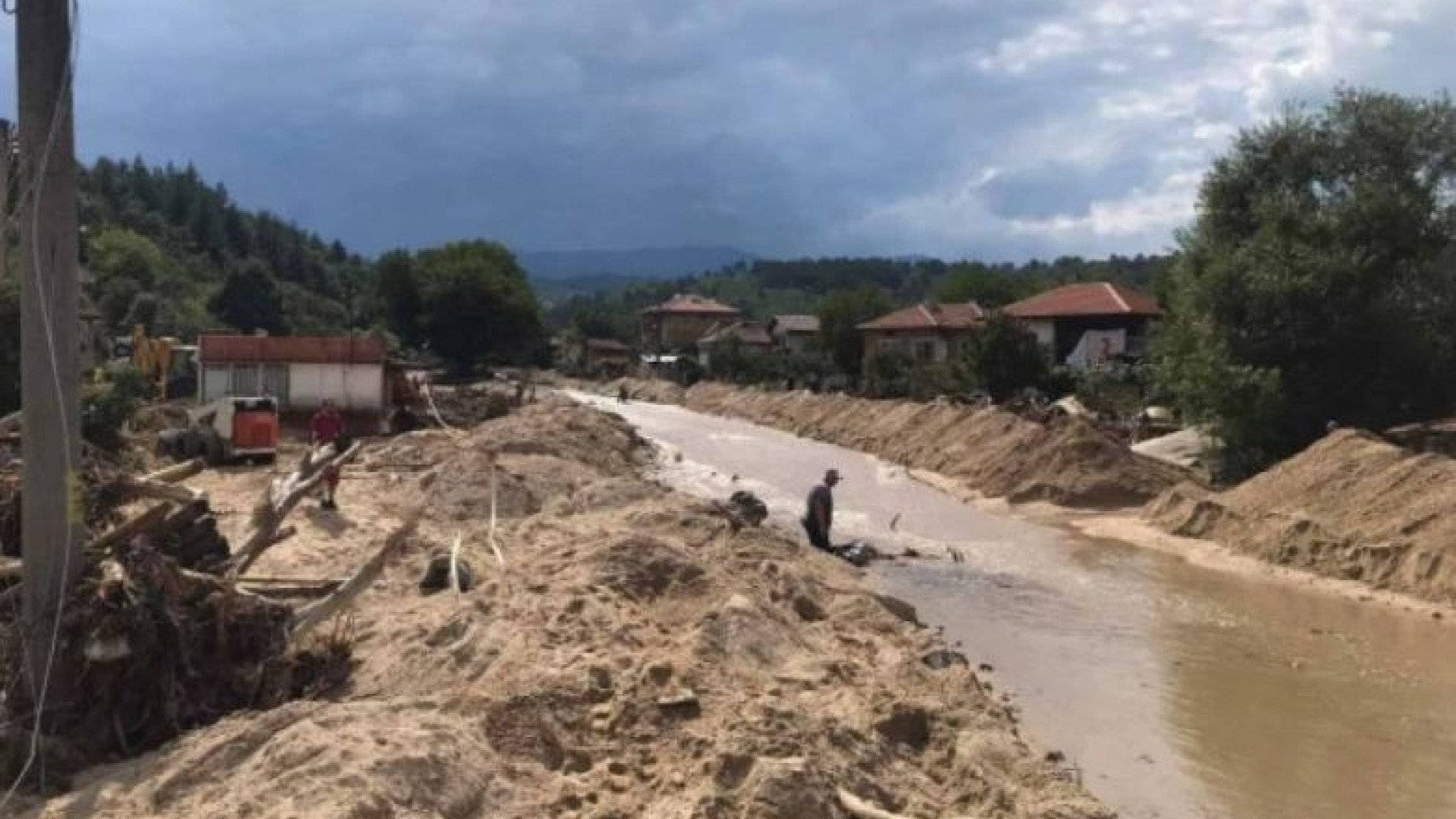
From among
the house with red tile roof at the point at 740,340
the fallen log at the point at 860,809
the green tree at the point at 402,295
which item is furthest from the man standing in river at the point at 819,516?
the house with red tile roof at the point at 740,340

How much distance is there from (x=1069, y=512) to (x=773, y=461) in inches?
595

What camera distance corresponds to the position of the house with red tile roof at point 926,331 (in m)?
73.2

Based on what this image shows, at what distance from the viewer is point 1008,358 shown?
50844mm

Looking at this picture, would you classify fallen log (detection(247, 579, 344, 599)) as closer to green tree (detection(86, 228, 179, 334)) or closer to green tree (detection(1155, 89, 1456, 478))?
green tree (detection(1155, 89, 1456, 478))

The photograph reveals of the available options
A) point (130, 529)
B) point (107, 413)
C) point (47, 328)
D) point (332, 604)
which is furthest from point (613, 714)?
point (107, 413)

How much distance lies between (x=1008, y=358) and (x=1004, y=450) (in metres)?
15.3

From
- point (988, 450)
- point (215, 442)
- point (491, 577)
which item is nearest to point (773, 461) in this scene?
point (988, 450)

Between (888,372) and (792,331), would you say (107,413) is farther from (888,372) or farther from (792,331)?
(792,331)

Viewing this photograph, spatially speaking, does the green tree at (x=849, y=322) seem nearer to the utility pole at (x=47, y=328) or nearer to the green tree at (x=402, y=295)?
the green tree at (x=402, y=295)

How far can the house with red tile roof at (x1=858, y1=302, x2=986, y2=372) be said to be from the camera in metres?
73.2

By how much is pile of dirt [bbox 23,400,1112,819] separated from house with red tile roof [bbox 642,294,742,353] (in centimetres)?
11746

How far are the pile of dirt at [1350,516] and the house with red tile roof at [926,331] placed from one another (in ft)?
146

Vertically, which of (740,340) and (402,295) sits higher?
(402,295)

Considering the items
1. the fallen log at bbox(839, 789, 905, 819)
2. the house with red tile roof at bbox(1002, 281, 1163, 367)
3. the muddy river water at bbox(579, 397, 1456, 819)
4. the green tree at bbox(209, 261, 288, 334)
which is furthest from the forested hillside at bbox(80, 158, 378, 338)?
the fallen log at bbox(839, 789, 905, 819)
